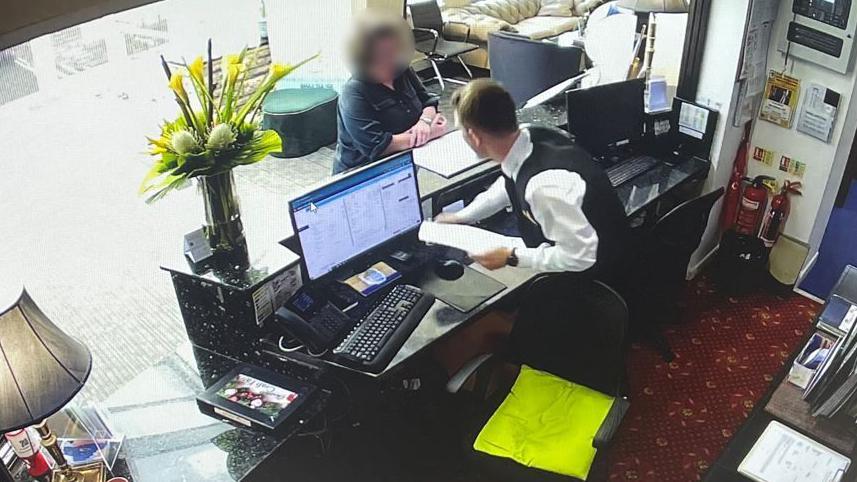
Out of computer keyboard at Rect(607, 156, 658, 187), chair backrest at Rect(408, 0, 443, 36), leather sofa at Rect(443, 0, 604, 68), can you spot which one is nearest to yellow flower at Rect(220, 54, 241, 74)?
computer keyboard at Rect(607, 156, 658, 187)

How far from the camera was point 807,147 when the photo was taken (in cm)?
346

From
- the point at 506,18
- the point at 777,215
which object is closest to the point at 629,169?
the point at 777,215

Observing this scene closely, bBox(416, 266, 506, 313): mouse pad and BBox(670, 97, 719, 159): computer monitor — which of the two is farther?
BBox(670, 97, 719, 159): computer monitor

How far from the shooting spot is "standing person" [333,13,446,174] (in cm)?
283

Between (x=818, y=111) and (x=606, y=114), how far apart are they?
3.10ft

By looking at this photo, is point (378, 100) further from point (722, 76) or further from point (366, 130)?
point (722, 76)

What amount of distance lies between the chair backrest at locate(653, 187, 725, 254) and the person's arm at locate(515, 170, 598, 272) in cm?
62

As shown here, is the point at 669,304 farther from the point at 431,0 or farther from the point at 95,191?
the point at 431,0

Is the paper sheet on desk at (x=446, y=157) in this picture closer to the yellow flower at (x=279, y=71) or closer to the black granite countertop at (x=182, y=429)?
the yellow flower at (x=279, y=71)

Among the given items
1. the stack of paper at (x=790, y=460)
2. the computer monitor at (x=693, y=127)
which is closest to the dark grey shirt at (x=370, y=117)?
the computer monitor at (x=693, y=127)

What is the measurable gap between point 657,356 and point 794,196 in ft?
3.55

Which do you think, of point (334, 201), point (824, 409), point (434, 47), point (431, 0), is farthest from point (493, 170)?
point (431, 0)

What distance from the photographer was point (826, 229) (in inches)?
149

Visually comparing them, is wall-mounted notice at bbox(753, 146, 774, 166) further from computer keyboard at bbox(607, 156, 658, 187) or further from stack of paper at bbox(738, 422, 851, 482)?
stack of paper at bbox(738, 422, 851, 482)
